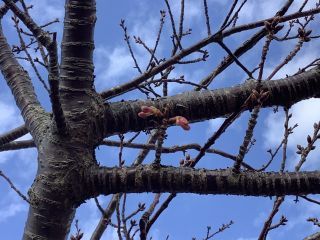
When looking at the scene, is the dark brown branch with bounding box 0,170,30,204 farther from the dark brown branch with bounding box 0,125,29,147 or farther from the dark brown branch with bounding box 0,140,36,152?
the dark brown branch with bounding box 0,140,36,152

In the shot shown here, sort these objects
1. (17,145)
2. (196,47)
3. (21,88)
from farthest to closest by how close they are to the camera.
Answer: (17,145)
(21,88)
(196,47)

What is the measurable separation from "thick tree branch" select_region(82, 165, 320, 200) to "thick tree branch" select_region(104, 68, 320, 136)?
34 centimetres

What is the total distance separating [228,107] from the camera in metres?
2.38

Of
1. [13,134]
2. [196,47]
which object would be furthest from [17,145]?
[196,47]

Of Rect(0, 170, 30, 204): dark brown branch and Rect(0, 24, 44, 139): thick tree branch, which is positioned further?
Rect(0, 24, 44, 139): thick tree branch

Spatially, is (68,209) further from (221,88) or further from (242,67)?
(242,67)

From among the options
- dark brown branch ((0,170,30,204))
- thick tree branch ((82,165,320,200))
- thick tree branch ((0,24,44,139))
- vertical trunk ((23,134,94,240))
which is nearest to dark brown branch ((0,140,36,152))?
thick tree branch ((0,24,44,139))

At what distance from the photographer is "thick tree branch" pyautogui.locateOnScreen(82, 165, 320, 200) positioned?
202cm

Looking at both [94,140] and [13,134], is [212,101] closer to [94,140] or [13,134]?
[94,140]

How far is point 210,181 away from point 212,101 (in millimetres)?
514

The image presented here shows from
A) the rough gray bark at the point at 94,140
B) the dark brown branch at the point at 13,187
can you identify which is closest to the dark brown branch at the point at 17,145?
the dark brown branch at the point at 13,187

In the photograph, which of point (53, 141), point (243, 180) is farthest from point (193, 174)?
point (53, 141)

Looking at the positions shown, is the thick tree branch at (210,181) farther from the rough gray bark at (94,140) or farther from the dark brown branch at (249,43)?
the dark brown branch at (249,43)

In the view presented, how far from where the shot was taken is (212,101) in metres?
2.40
